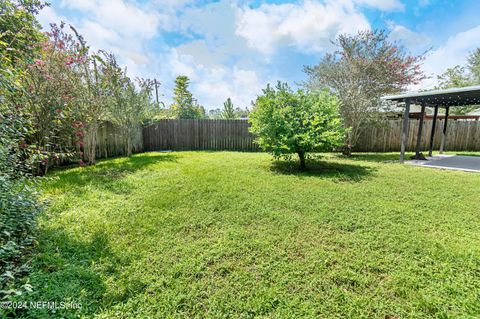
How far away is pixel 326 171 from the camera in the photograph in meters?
5.71

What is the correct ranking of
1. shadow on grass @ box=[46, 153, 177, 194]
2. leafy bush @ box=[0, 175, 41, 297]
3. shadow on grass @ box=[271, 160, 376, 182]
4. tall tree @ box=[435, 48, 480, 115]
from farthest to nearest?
tall tree @ box=[435, 48, 480, 115] < shadow on grass @ box=[271, 160, 376, 182] < shadow on grass @ box=[46, 153, 177, 194] < leafy bush @ box=[0, 175, 41, 297]

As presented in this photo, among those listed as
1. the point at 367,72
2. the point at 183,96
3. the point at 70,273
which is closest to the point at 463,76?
the point at 367,72

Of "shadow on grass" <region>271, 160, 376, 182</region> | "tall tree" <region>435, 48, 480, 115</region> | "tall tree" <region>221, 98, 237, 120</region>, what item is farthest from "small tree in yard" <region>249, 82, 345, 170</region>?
"tall tree" <region>435, 48, 480, 115</region>

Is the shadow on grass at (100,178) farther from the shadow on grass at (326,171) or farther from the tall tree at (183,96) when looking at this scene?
the tall tree at (183,96)

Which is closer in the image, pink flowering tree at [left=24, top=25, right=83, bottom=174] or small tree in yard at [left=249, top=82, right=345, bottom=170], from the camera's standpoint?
pink flowering tree at [left=24, top=25, right=83, bottom=174]

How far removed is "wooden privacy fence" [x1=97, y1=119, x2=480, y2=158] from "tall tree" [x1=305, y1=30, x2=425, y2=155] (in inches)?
84.6

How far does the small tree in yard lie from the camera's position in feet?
17.1

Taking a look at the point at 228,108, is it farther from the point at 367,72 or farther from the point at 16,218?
the point at 16,218

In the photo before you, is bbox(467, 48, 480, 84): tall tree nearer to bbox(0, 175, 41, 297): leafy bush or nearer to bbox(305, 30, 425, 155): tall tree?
bbox(305, 30, 425, 155): tall tree

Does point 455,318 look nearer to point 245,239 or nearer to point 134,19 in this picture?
point 245,239

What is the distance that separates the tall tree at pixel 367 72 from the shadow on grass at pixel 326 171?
3087mm

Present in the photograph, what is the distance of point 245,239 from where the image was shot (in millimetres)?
2562

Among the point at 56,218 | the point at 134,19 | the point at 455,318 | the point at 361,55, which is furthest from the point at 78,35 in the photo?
the point at 361,55

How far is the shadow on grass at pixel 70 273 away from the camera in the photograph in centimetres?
162
